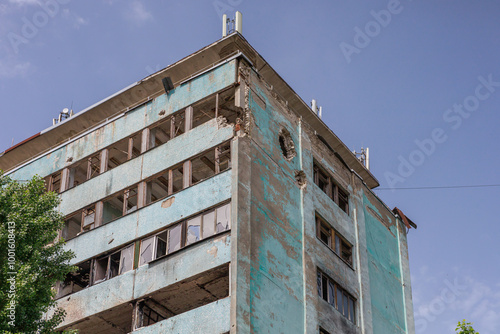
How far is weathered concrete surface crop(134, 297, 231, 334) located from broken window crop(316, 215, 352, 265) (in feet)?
24.5

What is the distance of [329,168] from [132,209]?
907cm

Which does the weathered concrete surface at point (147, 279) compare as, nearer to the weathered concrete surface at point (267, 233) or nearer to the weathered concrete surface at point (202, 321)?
the weathered concrete surface at point (267, 233)

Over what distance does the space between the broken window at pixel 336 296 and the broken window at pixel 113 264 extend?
23.6 feet

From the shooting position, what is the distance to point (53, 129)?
36719mm

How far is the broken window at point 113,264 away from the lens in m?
29.5

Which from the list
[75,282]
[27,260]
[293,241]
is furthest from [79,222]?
[27,260]

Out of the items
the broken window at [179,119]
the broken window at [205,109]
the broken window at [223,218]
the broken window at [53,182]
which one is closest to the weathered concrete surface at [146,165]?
the broken window at [179,119]

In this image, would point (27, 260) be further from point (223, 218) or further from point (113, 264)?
point (223, 218)

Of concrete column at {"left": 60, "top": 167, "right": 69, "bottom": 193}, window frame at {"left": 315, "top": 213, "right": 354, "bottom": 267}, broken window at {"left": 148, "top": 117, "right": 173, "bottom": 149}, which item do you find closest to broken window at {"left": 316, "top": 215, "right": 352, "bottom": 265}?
window frame at {"left": 315, "top": 213, "right": 354, "bottom": 267}

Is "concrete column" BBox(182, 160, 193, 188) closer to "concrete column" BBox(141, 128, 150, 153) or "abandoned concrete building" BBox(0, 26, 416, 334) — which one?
"abandoned concrete building" BBox(0, 26, 416, 334)

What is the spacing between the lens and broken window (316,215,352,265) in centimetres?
3263

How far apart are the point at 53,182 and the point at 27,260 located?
11395 mm

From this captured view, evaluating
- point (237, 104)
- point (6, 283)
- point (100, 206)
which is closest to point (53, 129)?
point (100, 206)

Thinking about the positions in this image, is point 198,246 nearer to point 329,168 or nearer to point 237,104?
point 237,104
